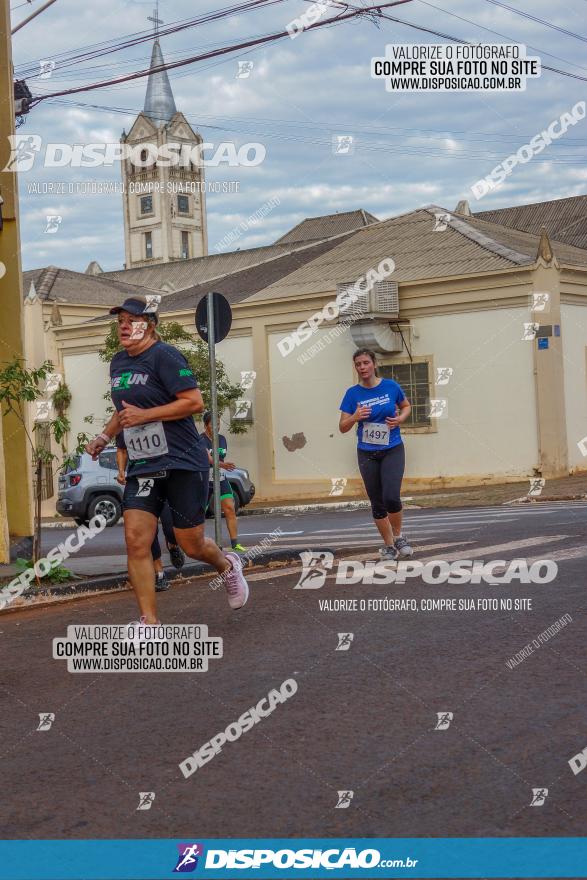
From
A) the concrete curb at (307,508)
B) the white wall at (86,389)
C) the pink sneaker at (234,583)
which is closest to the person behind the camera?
the pink sneaker at (234,583)

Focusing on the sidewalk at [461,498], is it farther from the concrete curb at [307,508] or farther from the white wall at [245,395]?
the white wall at [245,395]

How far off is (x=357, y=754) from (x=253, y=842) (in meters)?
1.06

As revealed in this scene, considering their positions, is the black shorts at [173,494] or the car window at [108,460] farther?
the car window at [108,460]

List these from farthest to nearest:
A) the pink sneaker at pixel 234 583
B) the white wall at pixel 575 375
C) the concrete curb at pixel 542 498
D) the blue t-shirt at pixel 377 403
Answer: the white wall at pixel 575 375 < the concrete curb at pixel 542 498 < the blue t-shirt at pixel 377 403 < the pink sneaker at pixel 234 583

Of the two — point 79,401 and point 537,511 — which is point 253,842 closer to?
point 537,511

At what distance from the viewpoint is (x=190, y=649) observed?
23.9ft

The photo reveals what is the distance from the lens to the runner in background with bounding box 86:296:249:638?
741cm

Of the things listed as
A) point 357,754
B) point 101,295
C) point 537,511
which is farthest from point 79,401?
point 357,754

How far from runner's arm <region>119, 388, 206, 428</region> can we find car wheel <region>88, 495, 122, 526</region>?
1719 cm

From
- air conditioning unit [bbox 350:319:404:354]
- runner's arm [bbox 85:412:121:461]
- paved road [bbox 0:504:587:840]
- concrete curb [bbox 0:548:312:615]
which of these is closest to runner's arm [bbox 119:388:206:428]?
runner's arm [bbox 85:412:121:461]

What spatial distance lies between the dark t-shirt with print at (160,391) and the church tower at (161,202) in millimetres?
127165

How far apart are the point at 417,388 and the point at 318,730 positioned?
24.1 metres

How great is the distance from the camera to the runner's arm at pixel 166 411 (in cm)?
741

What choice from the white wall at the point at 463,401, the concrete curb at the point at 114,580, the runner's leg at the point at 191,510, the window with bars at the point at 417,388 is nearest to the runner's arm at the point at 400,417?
the concrete curb at the point at 114,580
